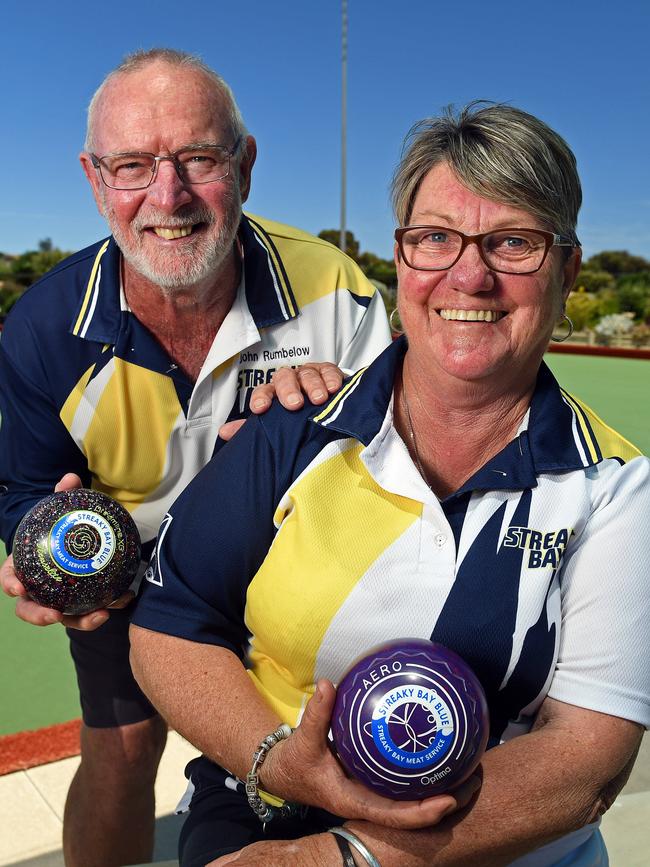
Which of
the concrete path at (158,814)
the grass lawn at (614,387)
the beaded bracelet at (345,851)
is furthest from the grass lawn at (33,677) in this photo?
the grass lawn at (614,387)

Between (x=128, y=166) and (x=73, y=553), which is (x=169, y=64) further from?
(x=73, y=553)

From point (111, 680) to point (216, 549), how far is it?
1.26 meters

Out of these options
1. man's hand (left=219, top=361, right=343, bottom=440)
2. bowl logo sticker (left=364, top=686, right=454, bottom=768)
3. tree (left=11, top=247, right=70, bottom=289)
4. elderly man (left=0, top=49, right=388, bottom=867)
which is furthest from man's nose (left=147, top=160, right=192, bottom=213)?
tree (left=11, top=247, right=70, bottom=289)

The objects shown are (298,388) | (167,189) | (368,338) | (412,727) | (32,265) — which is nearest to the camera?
(412,727)

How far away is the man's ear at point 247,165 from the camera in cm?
303

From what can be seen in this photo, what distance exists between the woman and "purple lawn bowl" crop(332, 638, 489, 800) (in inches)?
7.6

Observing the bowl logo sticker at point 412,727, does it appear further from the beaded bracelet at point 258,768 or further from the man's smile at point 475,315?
the man's smile at point 475,315

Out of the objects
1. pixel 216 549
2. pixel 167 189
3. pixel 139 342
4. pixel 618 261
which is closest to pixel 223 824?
pixel 216 549

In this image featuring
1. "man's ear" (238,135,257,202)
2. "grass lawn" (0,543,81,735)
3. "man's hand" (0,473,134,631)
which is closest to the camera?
"man's hand" (0,473,134,631)

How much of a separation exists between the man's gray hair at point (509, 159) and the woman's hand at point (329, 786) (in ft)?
3.65

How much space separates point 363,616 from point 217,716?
39cm

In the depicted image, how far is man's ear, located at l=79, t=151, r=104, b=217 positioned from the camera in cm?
290

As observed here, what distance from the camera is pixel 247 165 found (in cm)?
308

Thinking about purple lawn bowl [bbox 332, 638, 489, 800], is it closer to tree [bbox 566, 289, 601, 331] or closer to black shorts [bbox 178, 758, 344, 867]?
black shorts [bbox 178, 758, 344, 867]
